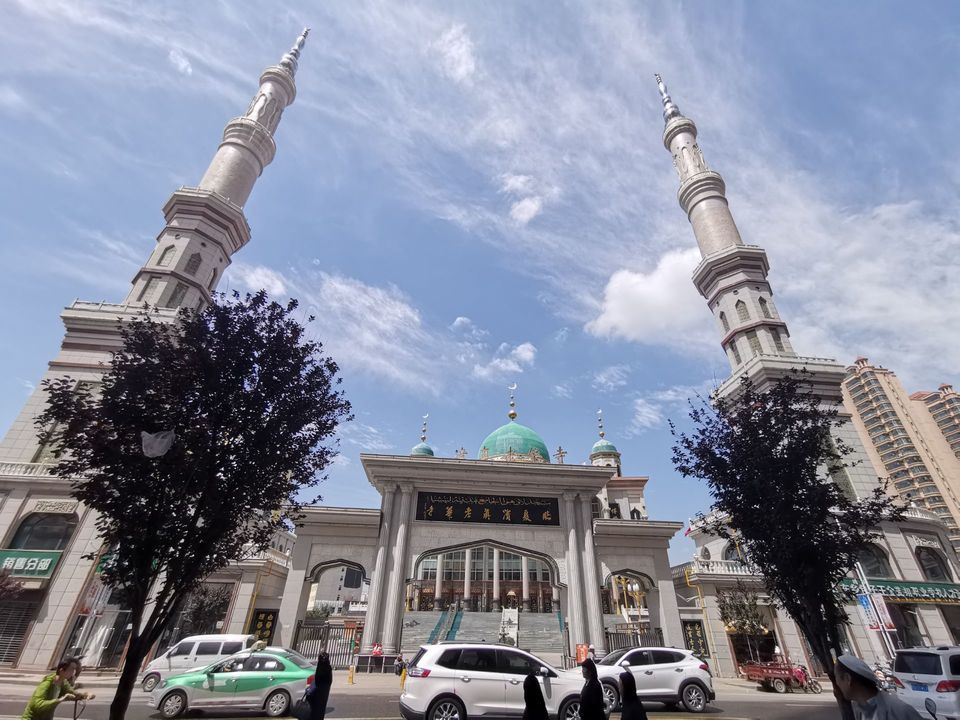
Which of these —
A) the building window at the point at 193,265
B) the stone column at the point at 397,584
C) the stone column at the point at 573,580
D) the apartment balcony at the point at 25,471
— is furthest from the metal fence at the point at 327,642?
the building window at the point at 193,265

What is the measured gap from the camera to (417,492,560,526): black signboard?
80.9 ft

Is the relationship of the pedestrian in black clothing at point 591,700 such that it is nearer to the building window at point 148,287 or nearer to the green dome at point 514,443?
the building window at point 148,287

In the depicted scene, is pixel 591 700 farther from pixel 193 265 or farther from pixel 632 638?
pixel 193 265

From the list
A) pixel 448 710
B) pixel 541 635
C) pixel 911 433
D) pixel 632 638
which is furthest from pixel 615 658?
pixel 911 433

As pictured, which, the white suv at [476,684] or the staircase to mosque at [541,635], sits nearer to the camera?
the white suv at [476,684]

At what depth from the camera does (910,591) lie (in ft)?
82.1

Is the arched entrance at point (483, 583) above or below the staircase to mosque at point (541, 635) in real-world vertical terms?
above

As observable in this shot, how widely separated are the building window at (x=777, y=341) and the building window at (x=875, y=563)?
41.5ft

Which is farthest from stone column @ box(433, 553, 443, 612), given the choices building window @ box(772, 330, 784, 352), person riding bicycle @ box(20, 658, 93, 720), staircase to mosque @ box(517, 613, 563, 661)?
person riding bicycle @ box(20, 658, 93, 720)

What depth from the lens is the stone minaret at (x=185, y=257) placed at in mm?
25328

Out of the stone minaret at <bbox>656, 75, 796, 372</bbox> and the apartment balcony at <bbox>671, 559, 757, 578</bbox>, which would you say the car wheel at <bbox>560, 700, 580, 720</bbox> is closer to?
the apartment balcony at <bbox>671, 559, 757, 578</bbox>

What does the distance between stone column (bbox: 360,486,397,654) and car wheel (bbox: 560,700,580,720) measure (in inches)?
546

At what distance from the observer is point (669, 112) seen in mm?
48250

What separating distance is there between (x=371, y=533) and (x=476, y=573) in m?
20.2
